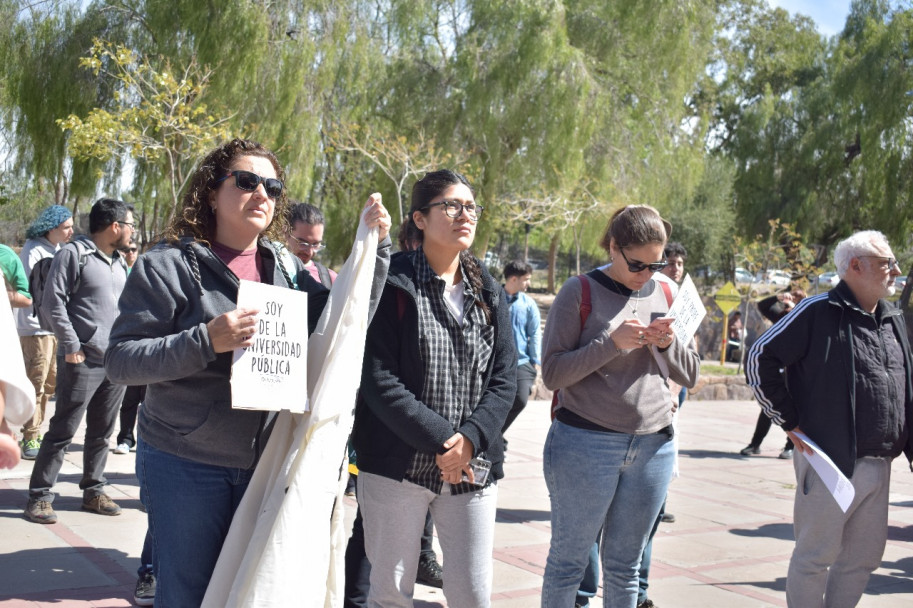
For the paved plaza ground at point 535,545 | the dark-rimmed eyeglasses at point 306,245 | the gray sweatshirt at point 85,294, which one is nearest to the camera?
the paved plaza ground at point 535,545

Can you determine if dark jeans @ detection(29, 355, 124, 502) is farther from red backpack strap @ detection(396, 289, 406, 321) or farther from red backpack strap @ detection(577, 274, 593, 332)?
red backpack strap @ detection(577, 274, 593, 332)

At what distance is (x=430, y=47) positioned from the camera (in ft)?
81.5

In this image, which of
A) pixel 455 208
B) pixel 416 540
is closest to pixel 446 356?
pixel 455 208

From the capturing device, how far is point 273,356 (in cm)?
273

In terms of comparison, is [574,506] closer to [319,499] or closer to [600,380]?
[600,380]

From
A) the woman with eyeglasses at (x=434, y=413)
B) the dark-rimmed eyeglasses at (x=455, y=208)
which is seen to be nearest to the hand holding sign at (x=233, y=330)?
the woman with eyeglasses at (x=434, y=413)

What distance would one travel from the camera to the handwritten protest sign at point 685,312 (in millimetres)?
3782

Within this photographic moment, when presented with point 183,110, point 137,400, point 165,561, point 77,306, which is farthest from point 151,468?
point 183,110

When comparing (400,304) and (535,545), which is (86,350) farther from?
(400,304)

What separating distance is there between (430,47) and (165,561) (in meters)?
23.4

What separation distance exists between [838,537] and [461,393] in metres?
2.00

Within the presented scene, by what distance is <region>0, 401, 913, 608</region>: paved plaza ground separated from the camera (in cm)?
482

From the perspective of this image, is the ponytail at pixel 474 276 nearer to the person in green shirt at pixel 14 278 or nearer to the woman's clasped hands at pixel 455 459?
the woman's clasped hands at pixel 455 459

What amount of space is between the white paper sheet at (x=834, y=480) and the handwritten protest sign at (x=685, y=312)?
809mm
